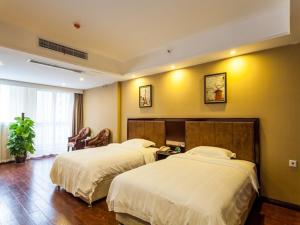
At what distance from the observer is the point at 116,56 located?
167 inches

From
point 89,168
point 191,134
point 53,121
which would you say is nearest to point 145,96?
point 191,134

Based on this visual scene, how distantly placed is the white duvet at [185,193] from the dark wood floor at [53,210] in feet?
1.59

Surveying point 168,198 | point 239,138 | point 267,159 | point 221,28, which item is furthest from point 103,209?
point 221,28

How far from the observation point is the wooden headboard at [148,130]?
13.5 feet

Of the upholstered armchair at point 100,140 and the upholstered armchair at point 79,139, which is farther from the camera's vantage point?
the upholstered armchair at point 79,139

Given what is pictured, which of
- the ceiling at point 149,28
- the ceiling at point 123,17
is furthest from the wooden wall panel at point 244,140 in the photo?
the ceiling at point 123,17

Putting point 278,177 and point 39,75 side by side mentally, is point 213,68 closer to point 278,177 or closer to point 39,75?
point 278,177

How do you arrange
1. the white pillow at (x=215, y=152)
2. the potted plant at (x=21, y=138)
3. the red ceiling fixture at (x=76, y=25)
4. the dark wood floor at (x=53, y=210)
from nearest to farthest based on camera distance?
the dark wood floor at (x=53, y=210) < the red ceiling fixture at (x=76, y=25) < the white pillow at (x=215, y=152) < the potted plant at (x=21, y=138)

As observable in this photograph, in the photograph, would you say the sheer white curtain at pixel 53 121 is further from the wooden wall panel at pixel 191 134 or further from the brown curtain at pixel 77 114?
the wooden wall panel at pixel 191 134

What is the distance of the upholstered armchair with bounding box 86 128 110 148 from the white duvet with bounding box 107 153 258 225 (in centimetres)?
314

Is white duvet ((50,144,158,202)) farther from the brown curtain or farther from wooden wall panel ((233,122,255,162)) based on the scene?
the brown curtain

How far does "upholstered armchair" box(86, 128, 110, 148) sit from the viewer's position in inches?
207

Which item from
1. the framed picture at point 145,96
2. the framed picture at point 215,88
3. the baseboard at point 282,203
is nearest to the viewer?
the baseboard at point 282,203

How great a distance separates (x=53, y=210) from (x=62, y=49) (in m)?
2.71
